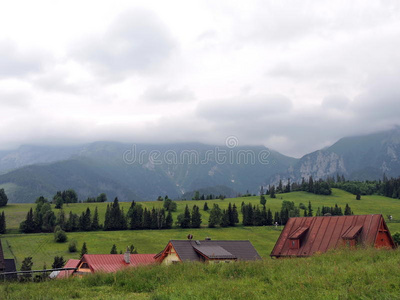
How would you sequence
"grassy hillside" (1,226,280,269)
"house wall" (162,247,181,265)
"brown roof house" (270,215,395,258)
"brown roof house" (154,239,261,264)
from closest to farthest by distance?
"brown roof house" (270,215,395,258), "brown roof house" (154,239,261,264), "house wall" (162,247,181,265), "grassy hillside" (1,226,280,269)

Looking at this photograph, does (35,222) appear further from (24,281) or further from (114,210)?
(24,281)

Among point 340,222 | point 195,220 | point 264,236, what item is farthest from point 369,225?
point 195,220

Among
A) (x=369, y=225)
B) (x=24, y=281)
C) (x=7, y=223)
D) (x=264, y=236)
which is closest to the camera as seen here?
(x=24, y=281)

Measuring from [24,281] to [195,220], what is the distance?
14039 centimetres

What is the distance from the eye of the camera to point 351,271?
1753cm

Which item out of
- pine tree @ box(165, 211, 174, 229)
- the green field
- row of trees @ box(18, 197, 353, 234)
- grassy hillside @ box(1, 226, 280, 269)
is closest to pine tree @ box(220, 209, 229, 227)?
row of trees @ box(18, 197, 353, 234)

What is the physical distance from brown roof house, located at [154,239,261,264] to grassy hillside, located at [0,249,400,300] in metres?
26.1

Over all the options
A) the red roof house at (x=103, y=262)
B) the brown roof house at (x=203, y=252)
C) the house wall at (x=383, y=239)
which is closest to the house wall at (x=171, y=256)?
the brown roof house at (x=203, y=252)

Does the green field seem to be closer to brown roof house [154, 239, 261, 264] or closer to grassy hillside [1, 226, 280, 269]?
grassy hillside [1, 226, 280, 269]

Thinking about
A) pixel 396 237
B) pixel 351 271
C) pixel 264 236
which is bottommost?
pixel 264 236

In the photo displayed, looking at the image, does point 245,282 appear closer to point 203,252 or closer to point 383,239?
point 383,239

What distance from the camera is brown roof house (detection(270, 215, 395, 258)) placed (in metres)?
Answer: 41.3

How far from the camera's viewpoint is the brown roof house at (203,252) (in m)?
47.9

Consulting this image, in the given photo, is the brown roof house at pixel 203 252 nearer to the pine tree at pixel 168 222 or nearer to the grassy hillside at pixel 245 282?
the grassy hillside at pixel 245 282
